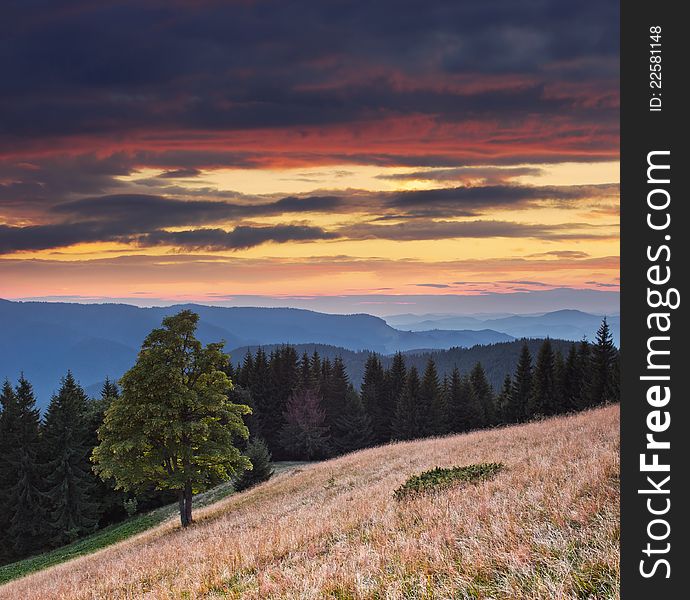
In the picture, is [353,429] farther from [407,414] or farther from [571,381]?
[571,381]

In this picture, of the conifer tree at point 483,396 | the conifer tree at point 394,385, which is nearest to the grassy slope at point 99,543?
the conifer tree at point 394,385

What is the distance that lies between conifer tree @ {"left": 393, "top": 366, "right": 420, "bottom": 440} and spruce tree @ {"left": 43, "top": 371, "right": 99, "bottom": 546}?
36.8 m

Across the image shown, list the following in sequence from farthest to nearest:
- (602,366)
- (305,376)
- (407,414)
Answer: (305,376) < (407,414) < (602,366)

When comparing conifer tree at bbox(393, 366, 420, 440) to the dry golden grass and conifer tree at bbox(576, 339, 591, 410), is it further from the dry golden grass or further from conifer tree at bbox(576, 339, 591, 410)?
the dry golden grass

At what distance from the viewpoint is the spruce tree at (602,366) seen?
5819 centimetres

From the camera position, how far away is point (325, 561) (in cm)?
779

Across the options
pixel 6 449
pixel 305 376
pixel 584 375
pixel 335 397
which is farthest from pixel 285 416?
pixel 584 375

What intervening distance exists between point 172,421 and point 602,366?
53.1 meters

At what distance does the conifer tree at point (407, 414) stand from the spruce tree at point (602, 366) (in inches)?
843

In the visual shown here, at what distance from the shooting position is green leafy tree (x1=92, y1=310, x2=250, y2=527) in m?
21.0

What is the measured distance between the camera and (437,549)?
22.3ft

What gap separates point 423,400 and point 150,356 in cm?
5319

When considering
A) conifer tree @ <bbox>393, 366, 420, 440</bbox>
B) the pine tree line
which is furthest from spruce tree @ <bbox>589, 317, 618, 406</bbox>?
conifer tree @ <bbox>393, 366, 420, 440</bbox>
